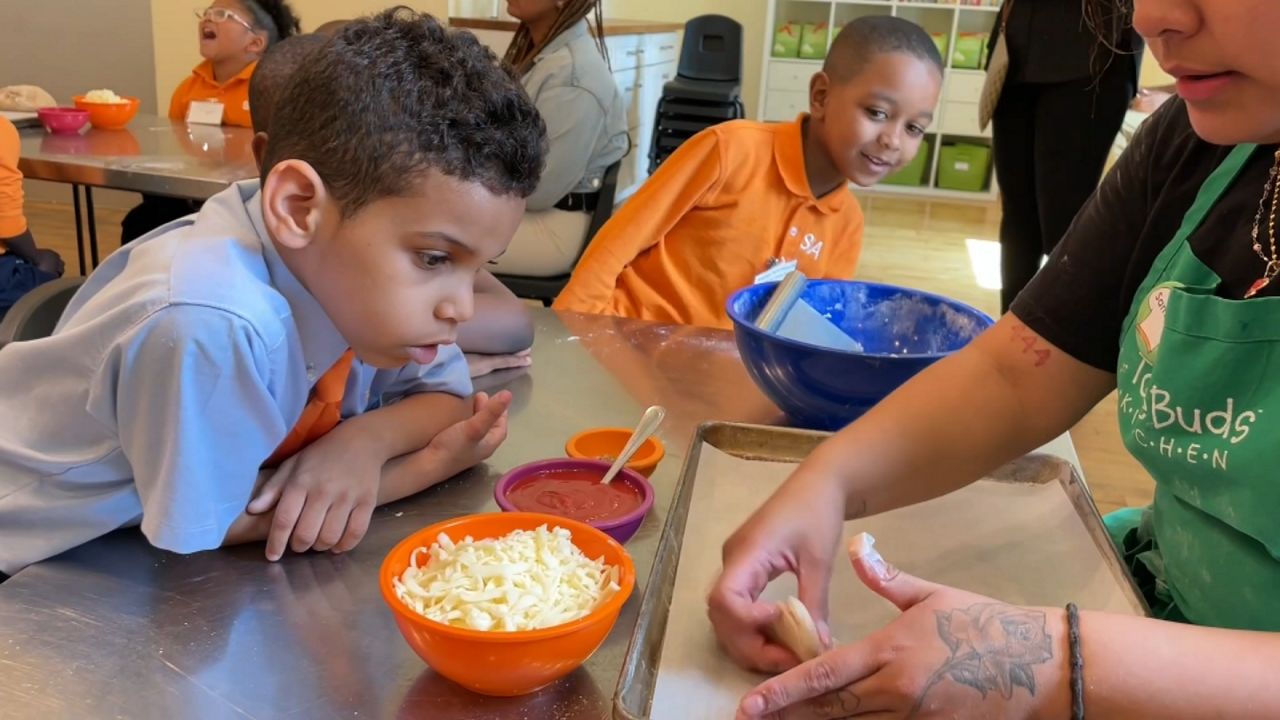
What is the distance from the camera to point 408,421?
102cm

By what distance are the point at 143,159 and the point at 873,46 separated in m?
1.66

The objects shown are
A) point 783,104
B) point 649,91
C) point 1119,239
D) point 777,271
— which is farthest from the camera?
point 783,104

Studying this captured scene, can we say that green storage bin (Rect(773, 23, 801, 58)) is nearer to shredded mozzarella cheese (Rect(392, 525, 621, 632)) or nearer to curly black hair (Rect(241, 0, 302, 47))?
curly black hair (Rect(241, 0, 302, 47))

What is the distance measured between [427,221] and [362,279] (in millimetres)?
76

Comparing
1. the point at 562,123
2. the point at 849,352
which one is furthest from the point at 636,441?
the point at 562,123

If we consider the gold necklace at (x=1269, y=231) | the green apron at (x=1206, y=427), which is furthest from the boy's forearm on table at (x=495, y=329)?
the gold necklace at (x=1269, y=231)

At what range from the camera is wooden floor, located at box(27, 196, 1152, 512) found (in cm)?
286

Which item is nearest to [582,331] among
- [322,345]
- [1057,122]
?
[322,345]

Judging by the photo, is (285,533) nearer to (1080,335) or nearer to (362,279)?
(362,279)

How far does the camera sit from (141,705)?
634 millimetres

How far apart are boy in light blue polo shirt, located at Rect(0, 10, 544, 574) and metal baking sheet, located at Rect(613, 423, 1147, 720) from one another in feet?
0.76

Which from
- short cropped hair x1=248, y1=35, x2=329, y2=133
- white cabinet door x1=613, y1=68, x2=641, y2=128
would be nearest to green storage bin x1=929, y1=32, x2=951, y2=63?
white cabinet door x1=613, y1=68, x2=641, y2=128

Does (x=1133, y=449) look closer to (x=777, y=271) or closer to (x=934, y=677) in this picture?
(x=934, y=677)

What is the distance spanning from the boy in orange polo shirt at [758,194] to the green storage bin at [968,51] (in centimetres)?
488
